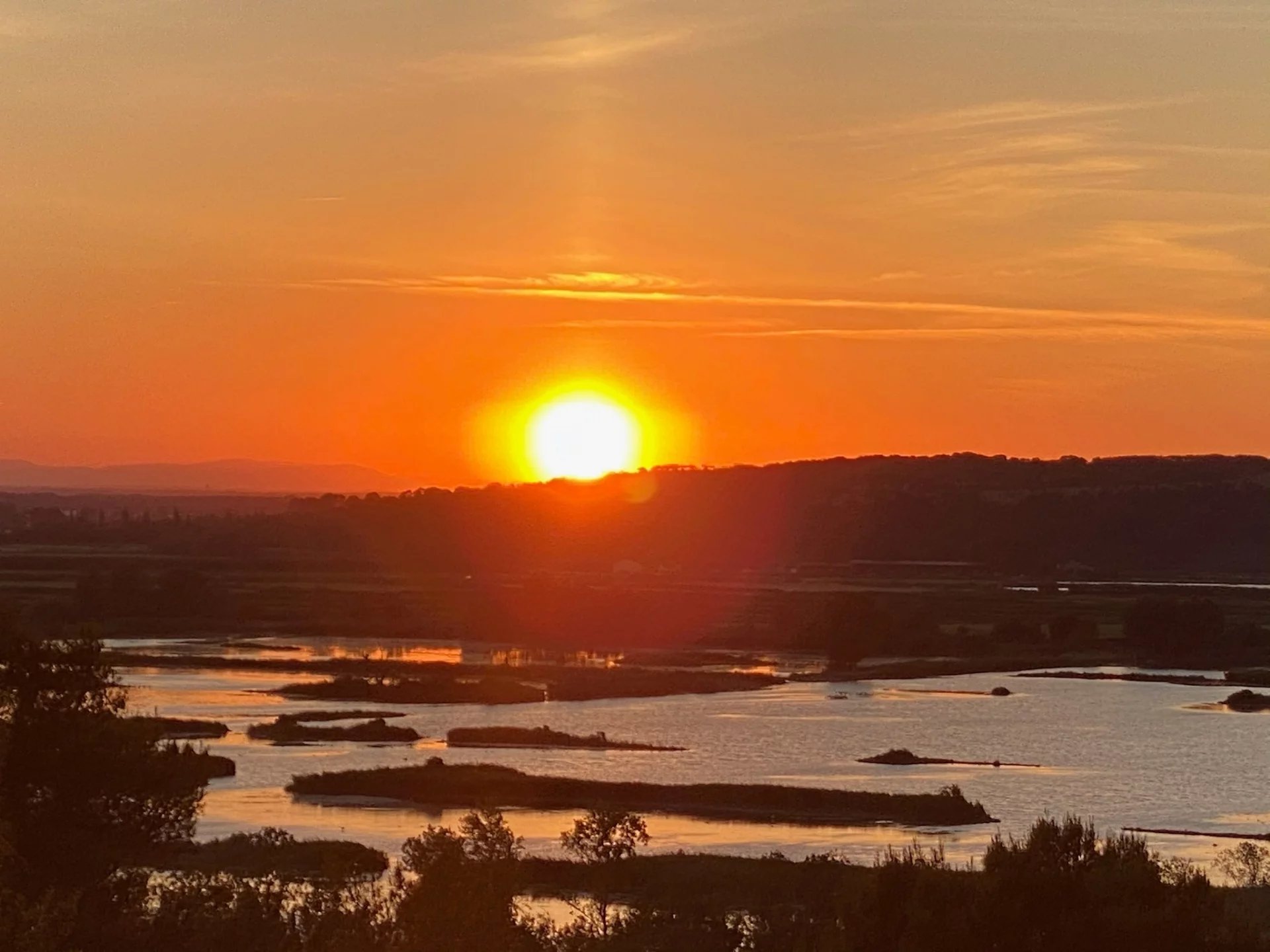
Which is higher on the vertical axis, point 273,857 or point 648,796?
point 648,796

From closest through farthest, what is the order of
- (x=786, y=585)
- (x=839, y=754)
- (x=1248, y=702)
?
(x=839, y=754) → (x=1248, y=702) → (x=786, y=585)

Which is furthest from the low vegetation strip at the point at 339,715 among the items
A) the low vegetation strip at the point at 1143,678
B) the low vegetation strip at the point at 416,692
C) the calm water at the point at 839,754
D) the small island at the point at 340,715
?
the low vegetation strip at the point at 1143,678

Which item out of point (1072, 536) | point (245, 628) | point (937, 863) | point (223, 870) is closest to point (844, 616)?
point (245, 628)

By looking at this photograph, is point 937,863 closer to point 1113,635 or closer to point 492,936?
point 492,936

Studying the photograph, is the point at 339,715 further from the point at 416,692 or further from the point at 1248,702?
the point at 1248,702

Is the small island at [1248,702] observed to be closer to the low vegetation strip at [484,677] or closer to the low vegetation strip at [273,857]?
the low vegetation strip at [484,677]

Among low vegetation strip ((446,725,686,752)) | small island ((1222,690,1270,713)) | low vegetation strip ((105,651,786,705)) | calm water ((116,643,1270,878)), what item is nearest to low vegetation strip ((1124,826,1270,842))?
calm water ((116,643,1270,878))

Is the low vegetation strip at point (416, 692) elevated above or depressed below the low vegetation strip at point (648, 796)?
above

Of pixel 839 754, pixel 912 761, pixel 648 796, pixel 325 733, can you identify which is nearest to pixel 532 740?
pixel 325 733
